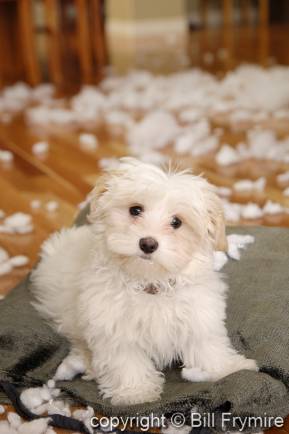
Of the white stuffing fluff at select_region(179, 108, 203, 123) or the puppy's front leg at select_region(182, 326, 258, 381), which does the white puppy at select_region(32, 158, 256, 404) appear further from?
the white stuffing fluff at select_region(179, 108, 203, 123)

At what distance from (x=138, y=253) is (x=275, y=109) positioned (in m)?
3.14

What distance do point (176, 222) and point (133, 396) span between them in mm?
409

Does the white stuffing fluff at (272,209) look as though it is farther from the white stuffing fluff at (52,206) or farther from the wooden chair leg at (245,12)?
the wooden chair leg at (245,12)

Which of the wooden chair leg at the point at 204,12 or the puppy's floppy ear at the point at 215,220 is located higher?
the puppy's floppy ear at the point at 215,220

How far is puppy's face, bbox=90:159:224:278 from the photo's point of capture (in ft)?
4.38

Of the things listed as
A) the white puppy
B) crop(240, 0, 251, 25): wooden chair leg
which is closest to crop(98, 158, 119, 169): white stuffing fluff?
the white puppy

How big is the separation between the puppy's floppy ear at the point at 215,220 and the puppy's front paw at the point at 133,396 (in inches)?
14.5

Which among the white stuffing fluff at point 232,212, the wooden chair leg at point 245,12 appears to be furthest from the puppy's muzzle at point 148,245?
the wooden chair leg at point 245,12

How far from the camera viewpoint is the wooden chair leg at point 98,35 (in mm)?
6422

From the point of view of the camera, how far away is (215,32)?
29.5 feet

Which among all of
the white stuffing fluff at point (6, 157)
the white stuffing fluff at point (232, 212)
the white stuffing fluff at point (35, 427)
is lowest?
the white stuffing fluff at point (6, 157)

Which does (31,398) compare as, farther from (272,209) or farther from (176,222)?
(272,209)

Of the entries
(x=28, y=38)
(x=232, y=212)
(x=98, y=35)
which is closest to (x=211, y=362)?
(x=232, y=212)

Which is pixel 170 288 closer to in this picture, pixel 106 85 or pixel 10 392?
pixel 10 392
